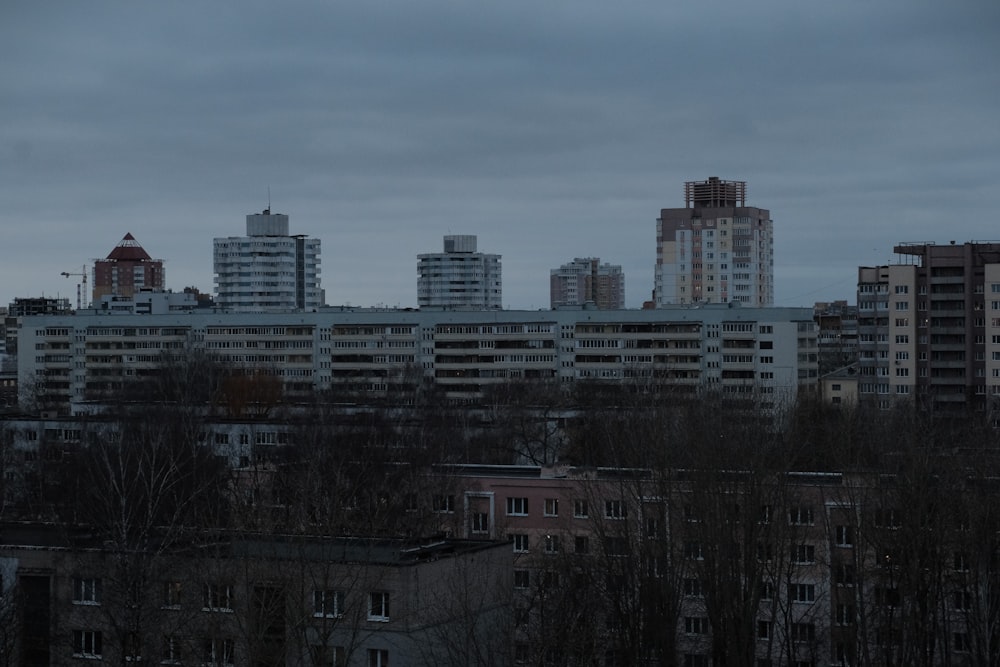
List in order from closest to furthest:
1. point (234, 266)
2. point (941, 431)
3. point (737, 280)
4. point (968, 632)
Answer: point (968, 632)
point (941, 431)
point (737, 280)
point (234, 266)

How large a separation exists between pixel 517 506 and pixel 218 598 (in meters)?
9.31

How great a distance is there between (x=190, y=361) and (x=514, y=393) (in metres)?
15.2

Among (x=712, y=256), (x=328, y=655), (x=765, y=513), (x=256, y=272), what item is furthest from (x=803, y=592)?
(x=256, y=272)

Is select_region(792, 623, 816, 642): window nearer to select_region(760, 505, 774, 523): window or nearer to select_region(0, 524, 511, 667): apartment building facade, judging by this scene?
select_region(760, 505, 774, 523): window

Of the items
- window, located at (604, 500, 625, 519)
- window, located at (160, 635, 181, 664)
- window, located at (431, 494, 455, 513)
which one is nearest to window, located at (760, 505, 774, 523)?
window, located at (604, 500, 625, 519)

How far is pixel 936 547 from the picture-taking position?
20391 millimetres

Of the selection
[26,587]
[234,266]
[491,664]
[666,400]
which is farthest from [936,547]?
[234,266]

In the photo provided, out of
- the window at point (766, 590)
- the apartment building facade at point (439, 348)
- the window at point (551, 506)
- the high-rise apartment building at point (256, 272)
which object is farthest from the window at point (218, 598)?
the high-rise apartment building at point (256, 272)

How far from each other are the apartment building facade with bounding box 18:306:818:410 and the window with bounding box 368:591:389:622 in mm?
32358

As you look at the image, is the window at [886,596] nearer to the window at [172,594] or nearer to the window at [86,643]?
the window at [172,594]

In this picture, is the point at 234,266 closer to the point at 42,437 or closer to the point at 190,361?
the point at 190,361

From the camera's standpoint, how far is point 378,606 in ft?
53.0

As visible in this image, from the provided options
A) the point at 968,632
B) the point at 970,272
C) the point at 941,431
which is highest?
the point at 970,272

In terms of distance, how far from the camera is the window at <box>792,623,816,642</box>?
20870 mm
